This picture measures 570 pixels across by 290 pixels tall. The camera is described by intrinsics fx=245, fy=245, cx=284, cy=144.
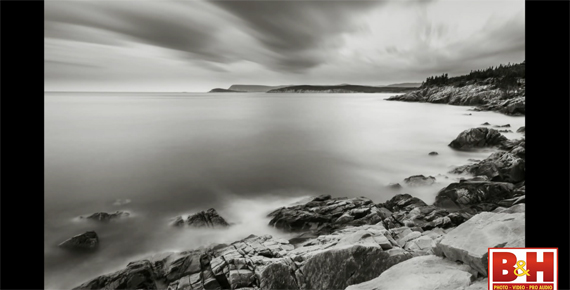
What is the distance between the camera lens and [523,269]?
2.66 metres

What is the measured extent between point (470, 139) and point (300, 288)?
12972 mm

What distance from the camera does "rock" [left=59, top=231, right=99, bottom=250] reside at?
18.4 ft

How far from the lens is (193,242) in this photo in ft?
18.8

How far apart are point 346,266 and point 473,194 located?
17.4 feet

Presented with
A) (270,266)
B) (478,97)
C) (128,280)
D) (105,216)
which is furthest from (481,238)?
(478,97)

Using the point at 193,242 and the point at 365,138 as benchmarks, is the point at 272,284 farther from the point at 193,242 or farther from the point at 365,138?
the point at 365,138

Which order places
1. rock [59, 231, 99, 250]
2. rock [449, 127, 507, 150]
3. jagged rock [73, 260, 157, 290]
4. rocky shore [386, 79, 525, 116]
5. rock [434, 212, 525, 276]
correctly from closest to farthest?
rock [434, 212, 525, 276] → jagged rock [73, 260, 157, 290] → rock [59, 231, 99, 250] → rock [449, 127, 507, 150] → rocky shore [386, 79, 525, 116]

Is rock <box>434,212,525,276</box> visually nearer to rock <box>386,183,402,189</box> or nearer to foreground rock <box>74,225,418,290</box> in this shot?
foreground rock <box>74,225,418,290</box>

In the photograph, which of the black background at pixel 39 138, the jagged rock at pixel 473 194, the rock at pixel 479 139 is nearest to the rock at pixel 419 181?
the jagged rock at pixel 473 194

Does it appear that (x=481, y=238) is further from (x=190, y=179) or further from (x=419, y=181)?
(x=190, y=179)

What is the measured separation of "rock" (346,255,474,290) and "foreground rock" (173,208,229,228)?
425 cm

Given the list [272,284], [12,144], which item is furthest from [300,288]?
[12,144]

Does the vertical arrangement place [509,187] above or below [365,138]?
below

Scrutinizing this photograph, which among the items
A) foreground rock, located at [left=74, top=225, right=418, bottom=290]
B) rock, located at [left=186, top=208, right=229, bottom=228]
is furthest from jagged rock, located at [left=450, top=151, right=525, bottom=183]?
rock, located at [left=186, top=208, right=229, bottom=228]
